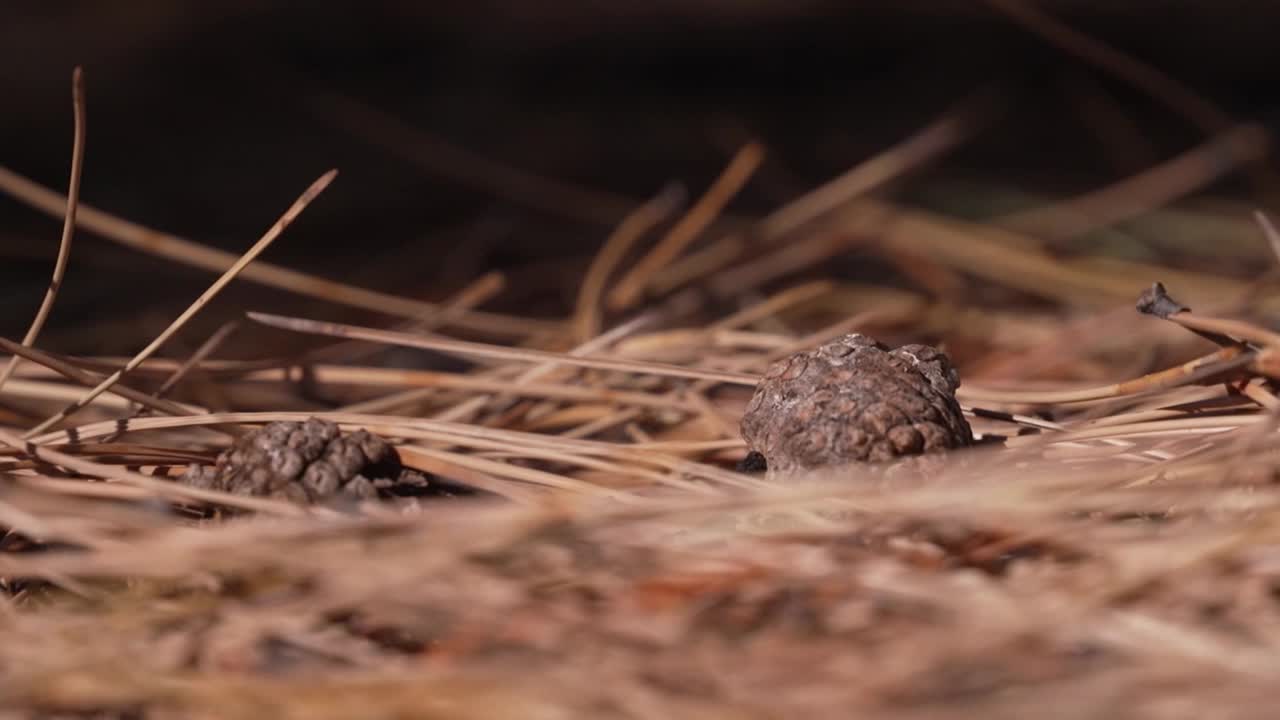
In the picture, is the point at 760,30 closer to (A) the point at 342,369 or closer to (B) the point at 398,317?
(B) the point at 398,317

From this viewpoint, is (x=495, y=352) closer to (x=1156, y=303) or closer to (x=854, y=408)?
(x=854, y=408)

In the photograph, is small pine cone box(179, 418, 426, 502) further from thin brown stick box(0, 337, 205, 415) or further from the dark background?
the dark background

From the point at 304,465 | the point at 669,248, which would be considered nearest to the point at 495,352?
the point at 304,465

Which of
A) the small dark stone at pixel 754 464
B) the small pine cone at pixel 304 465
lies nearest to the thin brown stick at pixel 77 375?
the small pine cone at pixel 304 465

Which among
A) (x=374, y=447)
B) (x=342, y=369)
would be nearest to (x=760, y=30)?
(x=342, y=369)

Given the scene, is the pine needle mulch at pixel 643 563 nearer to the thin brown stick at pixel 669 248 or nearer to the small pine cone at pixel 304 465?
the small pine cone at pixel 304 465
